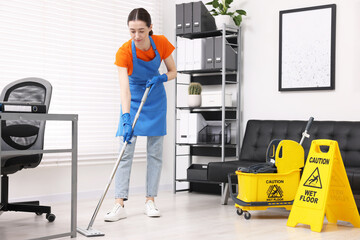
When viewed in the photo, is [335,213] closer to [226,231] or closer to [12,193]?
[226,231]

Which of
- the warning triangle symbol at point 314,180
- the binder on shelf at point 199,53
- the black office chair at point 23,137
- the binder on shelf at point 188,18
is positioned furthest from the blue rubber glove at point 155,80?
the binder on shelf at point 188,18

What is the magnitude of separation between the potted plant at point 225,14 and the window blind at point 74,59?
2.78ft

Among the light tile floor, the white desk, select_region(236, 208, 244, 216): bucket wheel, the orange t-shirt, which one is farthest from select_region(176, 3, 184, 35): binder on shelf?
the white desk

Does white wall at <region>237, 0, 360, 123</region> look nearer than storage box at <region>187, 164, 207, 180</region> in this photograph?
Yes

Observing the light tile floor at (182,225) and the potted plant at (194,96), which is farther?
the potted plant at (194,96)

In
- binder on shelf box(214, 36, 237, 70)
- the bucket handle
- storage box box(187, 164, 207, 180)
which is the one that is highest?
binder on shelf box(214, 36, 237, 70)

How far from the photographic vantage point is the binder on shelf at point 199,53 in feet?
16.0

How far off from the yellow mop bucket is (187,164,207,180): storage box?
1.10m

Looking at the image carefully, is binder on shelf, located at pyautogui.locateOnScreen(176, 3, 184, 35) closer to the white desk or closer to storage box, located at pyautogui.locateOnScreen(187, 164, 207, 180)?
storage box, located at pyautogui.locateOnScreen(187, 164, 207, 180)

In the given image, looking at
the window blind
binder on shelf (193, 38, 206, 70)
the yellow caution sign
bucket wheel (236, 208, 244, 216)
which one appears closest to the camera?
the yellow caution sign

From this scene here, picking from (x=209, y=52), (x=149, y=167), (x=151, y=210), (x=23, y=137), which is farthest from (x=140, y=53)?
(x=209, y=52)

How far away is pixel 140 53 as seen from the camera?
3473 millimetres

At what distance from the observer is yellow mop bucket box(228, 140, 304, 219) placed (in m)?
3.54

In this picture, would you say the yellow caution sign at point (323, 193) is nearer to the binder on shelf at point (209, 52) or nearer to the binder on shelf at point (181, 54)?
the binder on shelf at point (209, 52)
